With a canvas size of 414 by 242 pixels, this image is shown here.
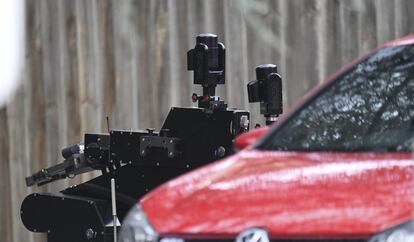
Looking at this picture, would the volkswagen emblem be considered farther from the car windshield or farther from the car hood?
the car windshield

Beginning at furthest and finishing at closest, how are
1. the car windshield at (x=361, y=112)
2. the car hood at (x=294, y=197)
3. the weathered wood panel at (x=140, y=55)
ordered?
the weathered wood panel at (x=140, y=55)
the car windshield at (x=361, y=112)
the car hood at (x=294, y=197)

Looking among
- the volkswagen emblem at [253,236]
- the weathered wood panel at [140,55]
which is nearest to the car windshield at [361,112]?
the volkswagen emblem at [253,236]

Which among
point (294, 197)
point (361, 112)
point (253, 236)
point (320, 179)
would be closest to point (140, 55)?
point (361, 112)

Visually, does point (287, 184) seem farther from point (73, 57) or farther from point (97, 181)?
point (73, 57)

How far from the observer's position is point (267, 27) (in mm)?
9062

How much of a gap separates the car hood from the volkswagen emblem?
0.02 meters

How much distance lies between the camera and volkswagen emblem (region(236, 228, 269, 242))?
420 centimetres

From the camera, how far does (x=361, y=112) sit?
17.4 ft

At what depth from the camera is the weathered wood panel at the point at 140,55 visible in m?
8.79

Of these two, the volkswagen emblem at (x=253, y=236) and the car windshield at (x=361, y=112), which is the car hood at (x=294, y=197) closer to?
the volkswagen emblem at (x=253, y=236)

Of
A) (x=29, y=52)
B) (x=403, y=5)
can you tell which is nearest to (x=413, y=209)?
(x=403, y=5)

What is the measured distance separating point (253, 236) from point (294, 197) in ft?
0.73

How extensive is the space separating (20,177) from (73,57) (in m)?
1.02

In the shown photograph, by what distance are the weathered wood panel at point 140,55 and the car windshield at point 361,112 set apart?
3.08 meters
